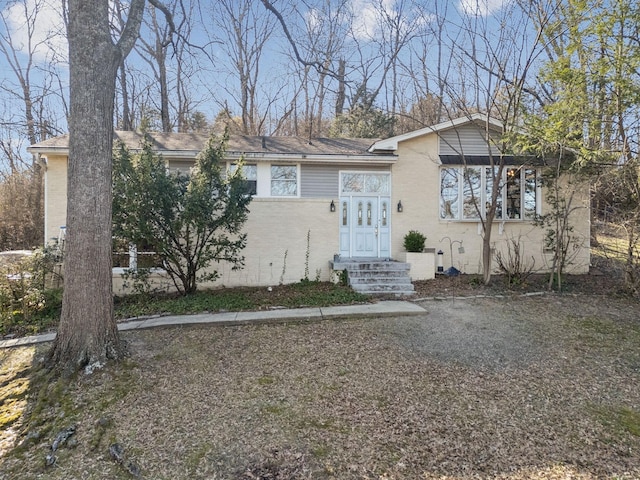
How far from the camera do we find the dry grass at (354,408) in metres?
2.66

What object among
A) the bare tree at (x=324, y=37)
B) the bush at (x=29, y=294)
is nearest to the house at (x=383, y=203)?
the bare tree at (x=324, y=37)

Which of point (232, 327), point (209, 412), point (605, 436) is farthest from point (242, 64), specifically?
point (605, 436)

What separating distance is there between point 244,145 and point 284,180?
209 centimetres

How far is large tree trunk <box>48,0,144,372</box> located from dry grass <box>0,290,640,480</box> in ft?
1.64

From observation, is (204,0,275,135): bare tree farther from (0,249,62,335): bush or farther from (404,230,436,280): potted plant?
(0,249,62,335): bush

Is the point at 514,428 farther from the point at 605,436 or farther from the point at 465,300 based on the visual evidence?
the point at 465,300

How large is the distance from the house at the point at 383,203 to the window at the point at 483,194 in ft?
0.10

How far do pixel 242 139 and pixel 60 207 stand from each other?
5.53m

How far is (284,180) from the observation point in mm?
9719

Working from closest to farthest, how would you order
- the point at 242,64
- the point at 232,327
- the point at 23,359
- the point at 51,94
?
the point at 23,359 < the point at 232,327 < the point at 51,94 < the point at 242,64

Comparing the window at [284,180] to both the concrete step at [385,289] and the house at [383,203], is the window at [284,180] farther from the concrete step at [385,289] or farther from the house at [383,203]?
the concrete step at [385,289]

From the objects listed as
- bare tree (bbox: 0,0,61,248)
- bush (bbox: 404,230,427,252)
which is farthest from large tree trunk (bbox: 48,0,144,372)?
bare tree (bbox: 0,0,61,248)

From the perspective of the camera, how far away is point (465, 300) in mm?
7516

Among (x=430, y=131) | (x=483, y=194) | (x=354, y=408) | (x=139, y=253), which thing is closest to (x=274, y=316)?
(x=354, y=408)
